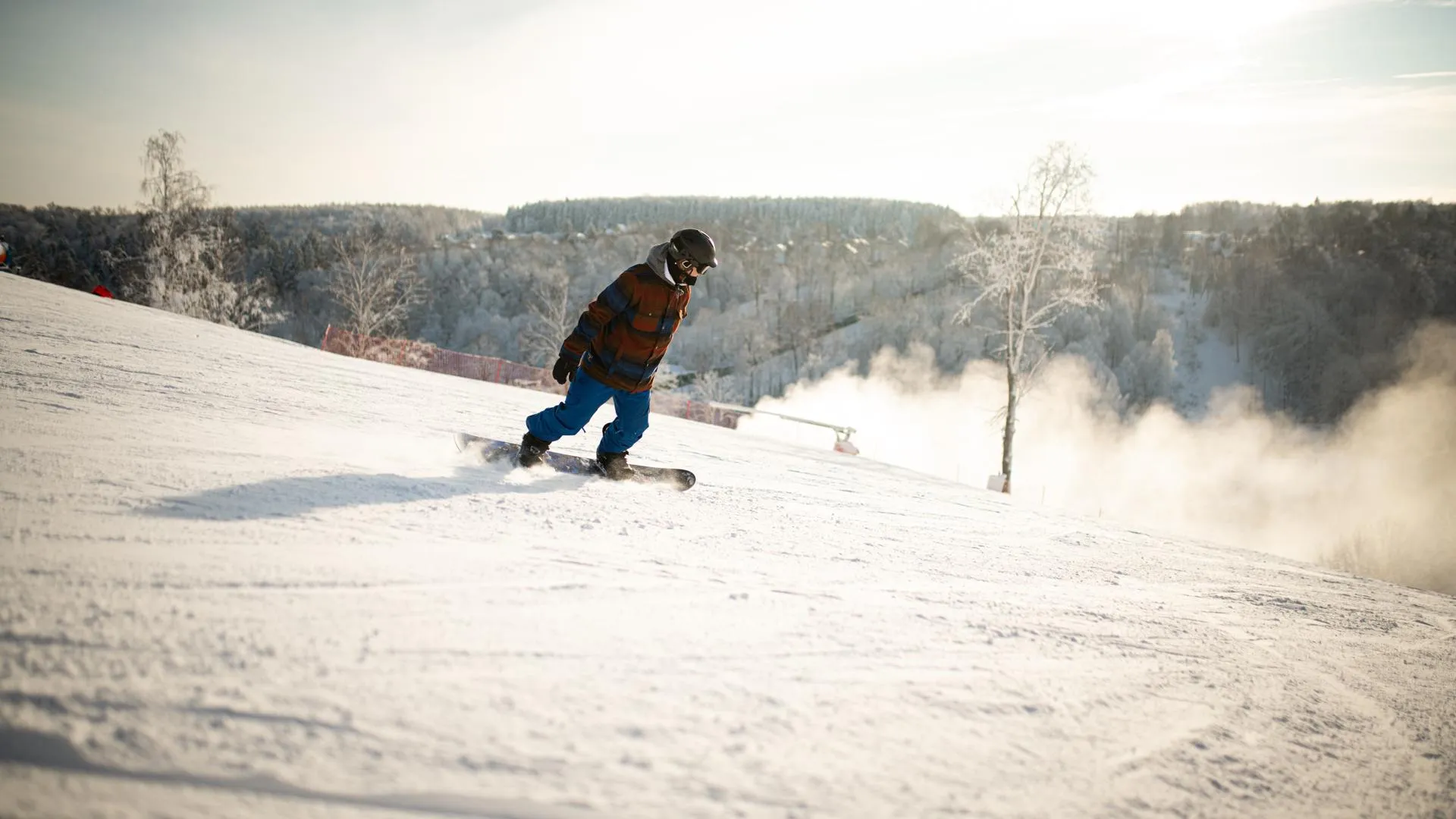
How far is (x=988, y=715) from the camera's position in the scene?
6.26 feet

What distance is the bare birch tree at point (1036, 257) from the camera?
16031 millimetres

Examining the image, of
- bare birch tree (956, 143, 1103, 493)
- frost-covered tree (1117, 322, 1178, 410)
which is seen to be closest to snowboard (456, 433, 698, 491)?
bare birch tree (956, 143, 1103, 493)

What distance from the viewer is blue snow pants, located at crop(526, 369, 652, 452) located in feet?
13.1

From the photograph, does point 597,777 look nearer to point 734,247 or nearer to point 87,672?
point 87,672

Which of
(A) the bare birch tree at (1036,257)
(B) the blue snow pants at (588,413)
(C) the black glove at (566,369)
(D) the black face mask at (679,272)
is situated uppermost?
(A) the bare birch tree at (1036,257)

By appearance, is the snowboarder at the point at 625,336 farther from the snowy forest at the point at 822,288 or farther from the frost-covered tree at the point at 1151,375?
the frost-covered tree at the point at 1151,375

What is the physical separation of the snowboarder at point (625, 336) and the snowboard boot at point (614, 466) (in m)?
0.36

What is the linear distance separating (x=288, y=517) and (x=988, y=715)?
2553 millimetres

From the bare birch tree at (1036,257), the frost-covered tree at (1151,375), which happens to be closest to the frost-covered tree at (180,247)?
the bare birch tree at (1036,257)

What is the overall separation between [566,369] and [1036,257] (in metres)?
15.8

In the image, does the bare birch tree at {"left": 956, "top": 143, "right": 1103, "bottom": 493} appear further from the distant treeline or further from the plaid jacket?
the distant treeline

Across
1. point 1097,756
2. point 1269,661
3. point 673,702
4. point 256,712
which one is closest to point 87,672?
A: point 256,712

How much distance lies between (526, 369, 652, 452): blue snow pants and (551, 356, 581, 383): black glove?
0.14 feet

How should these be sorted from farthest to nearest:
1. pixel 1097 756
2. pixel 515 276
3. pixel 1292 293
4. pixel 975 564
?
pixel 515 276 < pixel 1292 293 < pixel 975 564 < pixel 1097 756
